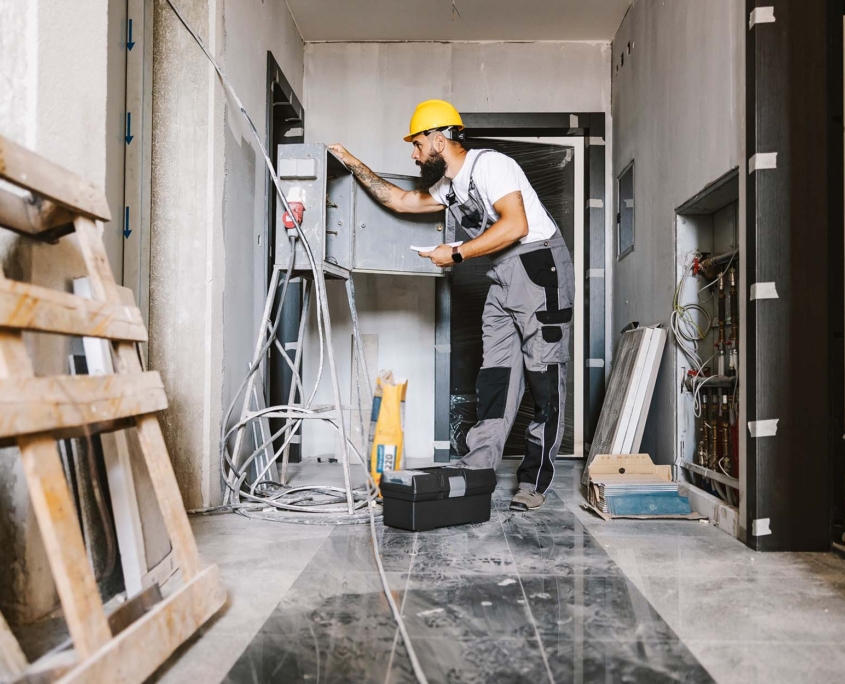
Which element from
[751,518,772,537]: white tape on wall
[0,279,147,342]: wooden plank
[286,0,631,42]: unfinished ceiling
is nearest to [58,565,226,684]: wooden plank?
[0,279,147,342]: wooden plank

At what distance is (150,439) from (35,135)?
28.8 inches

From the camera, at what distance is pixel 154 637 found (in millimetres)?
1247

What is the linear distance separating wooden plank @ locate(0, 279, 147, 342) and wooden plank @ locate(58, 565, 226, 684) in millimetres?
527

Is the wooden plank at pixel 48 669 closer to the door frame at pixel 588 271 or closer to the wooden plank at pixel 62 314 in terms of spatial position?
the wooden plank at pixel 62 314

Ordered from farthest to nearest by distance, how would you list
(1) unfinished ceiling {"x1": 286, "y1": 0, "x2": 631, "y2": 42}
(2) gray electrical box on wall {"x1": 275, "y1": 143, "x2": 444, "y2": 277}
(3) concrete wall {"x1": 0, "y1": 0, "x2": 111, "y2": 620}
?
1. (1) unfinished ceiling {"x1": 286, "y1": 0, "x2": 631, "y2": 42}
2. (2) gray electrical box on wall {"x1": 275, "y1": 143, "x2": 444, "y2": 277}
3. (3) concrete wall {"x1": 0, "y1": 0, "x2": 111, "y2": 620}

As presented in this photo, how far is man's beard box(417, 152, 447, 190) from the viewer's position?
3189mm

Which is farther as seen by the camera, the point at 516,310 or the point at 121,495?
the point at 516,310

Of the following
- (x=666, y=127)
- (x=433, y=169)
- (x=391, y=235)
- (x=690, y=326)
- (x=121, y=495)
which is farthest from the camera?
(x=391, y=235)

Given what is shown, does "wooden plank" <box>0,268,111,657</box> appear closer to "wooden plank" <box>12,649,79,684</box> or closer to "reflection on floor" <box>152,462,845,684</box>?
"wooden plank" <box>12,649,79,684</box>

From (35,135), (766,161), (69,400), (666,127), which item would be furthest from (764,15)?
(69,400)

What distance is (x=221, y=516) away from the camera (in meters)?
2.74

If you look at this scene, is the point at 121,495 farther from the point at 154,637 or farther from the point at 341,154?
the point at 341,154

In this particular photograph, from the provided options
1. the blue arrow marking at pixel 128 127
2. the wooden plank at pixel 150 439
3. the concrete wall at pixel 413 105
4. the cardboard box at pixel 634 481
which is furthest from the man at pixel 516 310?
the wooden plank at pixel 150 439

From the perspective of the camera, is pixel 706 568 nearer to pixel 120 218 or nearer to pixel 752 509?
pixel 752 509
